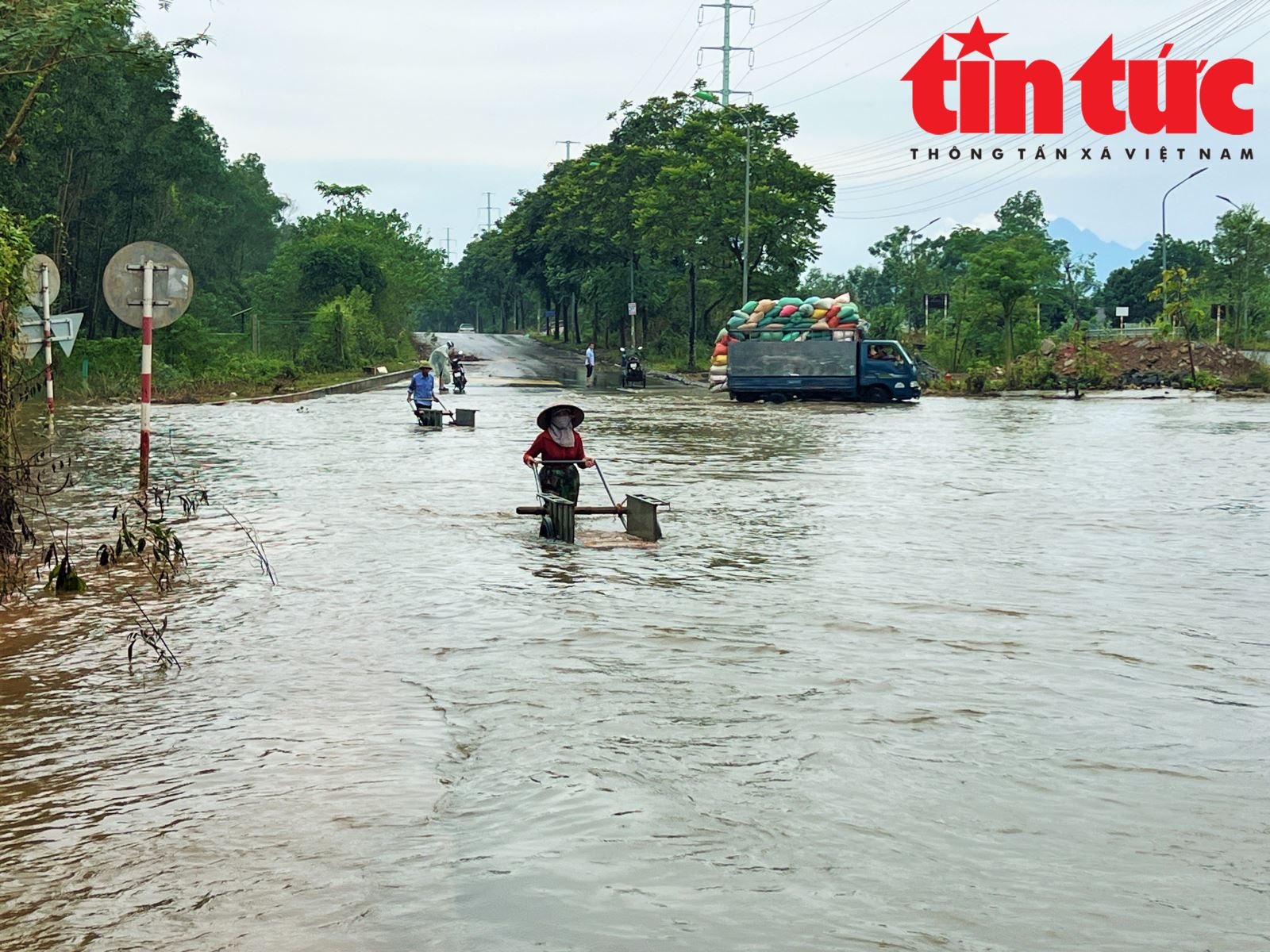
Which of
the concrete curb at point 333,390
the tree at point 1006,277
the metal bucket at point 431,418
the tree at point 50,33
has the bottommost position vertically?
the metal bucket at point 431,418

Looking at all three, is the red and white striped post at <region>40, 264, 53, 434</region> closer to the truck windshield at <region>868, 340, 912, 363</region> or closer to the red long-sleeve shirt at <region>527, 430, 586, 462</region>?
the red long-sleeve shirt at <region>527, 430, 586, 462</region>

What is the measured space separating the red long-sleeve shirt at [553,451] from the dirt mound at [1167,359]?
43900 millimetres

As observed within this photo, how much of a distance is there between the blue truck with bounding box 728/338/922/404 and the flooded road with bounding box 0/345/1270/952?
1116 inches

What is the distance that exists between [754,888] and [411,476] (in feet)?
48.1

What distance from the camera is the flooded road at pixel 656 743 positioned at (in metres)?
4.54

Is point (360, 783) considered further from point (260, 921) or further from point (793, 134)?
point (793, 134)

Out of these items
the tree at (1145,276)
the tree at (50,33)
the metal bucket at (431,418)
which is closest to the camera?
the tree at (50,33)

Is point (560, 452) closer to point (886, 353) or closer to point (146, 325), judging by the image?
point (146, 325)

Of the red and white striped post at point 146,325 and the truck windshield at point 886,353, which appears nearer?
the red and white striped post at point 146,325

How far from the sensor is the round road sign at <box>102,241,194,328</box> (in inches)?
600

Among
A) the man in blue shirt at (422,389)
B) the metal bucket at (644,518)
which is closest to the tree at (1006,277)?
the man in blue shirt at (422,389)

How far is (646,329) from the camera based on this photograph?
83438 mm

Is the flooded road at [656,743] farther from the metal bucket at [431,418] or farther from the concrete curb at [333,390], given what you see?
the concrete curb at [333,390]

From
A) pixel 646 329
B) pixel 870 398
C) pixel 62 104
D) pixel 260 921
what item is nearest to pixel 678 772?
pixel 260 921
